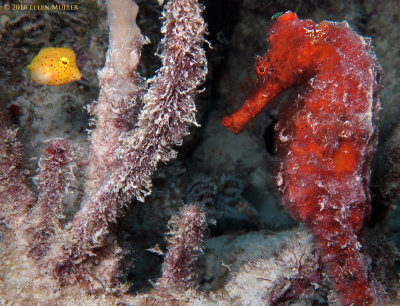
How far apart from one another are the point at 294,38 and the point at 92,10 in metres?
2.28

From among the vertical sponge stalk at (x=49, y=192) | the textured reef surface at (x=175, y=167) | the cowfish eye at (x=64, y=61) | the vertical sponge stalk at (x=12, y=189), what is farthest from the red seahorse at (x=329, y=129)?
the vertical sponge stalk at (x=12, y=189)

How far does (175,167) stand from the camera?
12.7 ft

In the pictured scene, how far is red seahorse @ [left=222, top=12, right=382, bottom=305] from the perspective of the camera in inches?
99.7

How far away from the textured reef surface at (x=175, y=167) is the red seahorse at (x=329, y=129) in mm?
12

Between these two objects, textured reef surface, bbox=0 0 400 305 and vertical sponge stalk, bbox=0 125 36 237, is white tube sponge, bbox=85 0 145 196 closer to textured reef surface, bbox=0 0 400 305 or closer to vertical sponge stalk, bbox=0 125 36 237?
textured reef surface, bbox=0 0 400 305

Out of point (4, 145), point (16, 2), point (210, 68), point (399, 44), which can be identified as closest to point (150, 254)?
point (4, 145)

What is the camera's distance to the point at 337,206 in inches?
107

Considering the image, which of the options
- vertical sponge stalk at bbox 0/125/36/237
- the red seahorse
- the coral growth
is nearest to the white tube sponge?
the coral growth

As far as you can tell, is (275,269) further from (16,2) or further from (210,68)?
(16,2)

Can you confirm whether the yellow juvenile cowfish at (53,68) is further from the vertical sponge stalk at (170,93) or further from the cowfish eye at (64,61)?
the vertical sponge stalk at (170,93)

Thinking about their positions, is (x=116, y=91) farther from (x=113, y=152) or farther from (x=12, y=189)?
(x=12, y=189)

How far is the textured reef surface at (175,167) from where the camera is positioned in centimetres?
231

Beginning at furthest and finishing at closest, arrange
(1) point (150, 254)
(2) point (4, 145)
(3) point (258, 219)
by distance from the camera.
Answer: (3) point (258, 219), (1) point (150, 254), (2) point (4, 145)

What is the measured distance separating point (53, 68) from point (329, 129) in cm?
287
